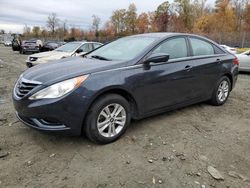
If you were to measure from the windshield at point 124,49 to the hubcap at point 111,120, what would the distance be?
0.79 m

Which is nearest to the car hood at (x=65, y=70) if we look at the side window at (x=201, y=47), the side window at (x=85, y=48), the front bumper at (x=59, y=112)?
the front bumper at (x=59, y=112)

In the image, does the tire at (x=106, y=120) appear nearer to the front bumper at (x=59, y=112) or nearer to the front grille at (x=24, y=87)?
the front bumper at (x=59, y=112)

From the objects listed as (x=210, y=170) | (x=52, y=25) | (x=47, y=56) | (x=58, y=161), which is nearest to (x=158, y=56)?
(x=210, y=170)

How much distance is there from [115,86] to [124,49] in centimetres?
105

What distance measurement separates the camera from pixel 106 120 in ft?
11.3

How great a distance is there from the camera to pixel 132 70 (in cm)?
361

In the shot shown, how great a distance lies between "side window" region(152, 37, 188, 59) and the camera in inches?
162

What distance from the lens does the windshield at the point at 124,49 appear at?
393cm

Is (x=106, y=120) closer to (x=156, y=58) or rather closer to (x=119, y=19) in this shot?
(x=156, y=58)

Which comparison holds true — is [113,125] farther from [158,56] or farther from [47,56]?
[47,56]

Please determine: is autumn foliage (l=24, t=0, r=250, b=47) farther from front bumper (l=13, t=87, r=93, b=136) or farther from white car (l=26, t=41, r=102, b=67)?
front bumper (l=13, t=87, r=93, b=136)

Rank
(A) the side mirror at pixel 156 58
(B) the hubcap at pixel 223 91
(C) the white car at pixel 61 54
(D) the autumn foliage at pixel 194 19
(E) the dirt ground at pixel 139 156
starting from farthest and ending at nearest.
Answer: (D) the autumn foliage at pixel 194 19 < (C) the white car at pixel 61 54 < (B) the hubcap at pixel 223 91 < (A) the side mirror at pixel 156 58 < (E) the dirt ground at pixel 139 156

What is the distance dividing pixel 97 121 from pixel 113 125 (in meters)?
0.30

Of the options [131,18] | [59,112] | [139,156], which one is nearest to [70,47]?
[59,112]
